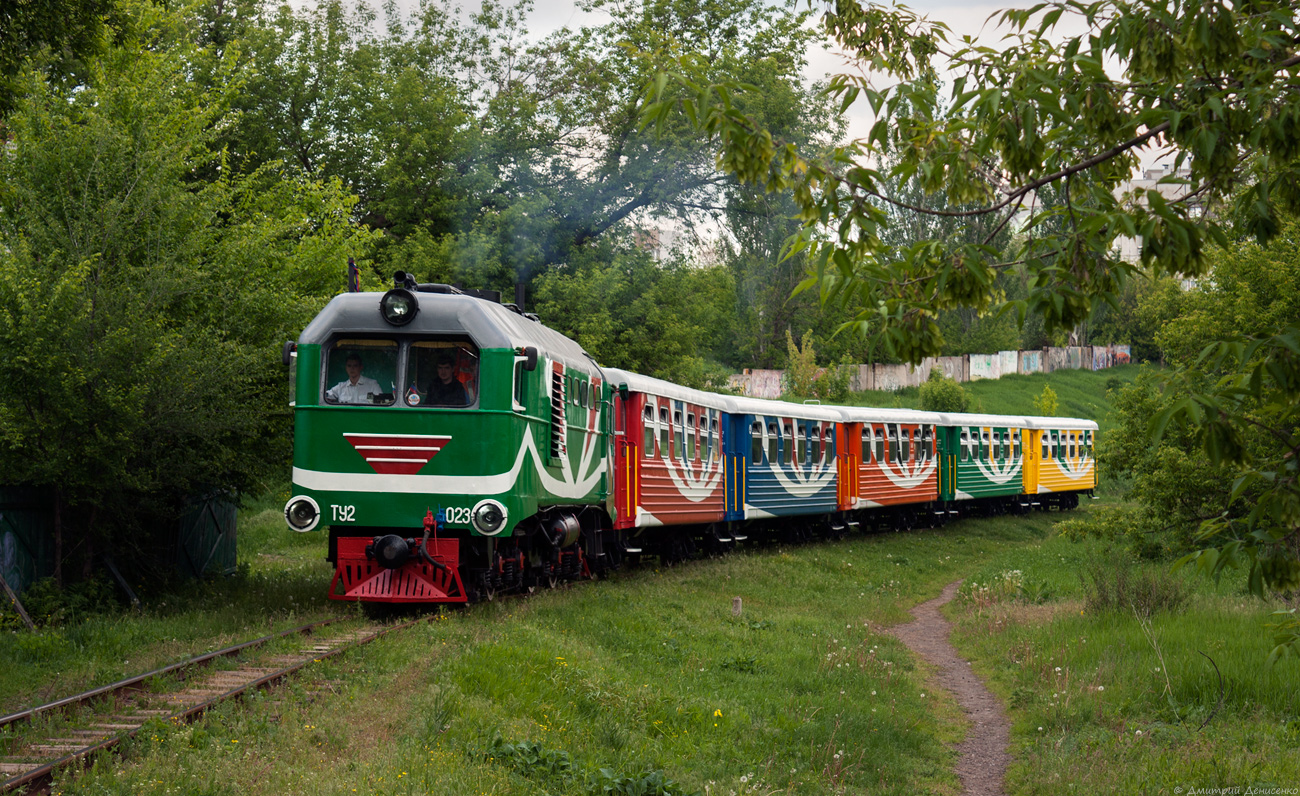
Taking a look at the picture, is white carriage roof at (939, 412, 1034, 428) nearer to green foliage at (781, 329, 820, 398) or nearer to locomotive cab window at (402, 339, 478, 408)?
locomotive cab window at (402, 339, 478, 408)

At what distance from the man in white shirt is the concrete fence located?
52325 millimetres

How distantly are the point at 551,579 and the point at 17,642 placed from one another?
6.45 m

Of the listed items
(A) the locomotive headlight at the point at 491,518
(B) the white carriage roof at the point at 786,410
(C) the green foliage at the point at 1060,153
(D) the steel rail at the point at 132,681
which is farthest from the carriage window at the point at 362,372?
(B) the white carriage roof at the point at 786,410

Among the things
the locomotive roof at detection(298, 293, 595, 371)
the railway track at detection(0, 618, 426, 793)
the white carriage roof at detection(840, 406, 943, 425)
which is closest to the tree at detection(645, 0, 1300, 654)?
the railway track at detection(0, 618, 426, 793)

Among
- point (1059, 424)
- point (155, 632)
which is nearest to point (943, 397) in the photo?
point (1059, 424)

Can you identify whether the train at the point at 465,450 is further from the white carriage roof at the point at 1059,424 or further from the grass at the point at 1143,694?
the white carriage roof at the point at 1059,424

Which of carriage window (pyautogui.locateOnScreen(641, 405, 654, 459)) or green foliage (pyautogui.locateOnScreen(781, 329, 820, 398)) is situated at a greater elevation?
green foliage (pyautogui.locateOnScreen(781, 329, 820, 398))

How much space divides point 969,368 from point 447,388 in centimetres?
7004

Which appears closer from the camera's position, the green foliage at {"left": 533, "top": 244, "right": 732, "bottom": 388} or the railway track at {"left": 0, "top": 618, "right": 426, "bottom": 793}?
the railway track at {"left": 0, "top": 618, "right": 426, "bottom": 793}

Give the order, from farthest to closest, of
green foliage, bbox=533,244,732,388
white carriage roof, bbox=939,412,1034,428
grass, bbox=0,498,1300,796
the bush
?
white carriage roof, bbox=939,412,1034,428, green foliage, bbox=533,244,732,388, the bush, grass, bbox=0,498,1300,796

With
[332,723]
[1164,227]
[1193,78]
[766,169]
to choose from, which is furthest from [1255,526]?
[332,723]

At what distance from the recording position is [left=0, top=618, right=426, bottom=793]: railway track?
650 centimetres

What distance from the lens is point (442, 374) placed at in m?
12.1

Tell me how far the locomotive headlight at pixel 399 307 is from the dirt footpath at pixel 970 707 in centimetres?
678
